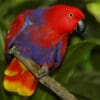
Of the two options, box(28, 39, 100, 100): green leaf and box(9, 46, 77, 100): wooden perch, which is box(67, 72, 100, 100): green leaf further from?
box(9, 46, 77, 100): wooden perch

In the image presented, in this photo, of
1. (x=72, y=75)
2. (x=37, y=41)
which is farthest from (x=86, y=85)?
(x=37, y=41)

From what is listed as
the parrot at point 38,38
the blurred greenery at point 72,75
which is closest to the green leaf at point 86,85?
the blurred greenery at point 72,75

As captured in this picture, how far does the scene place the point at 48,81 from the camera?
3.07ft

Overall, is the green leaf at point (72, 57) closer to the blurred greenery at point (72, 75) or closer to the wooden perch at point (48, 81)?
the blurred greenery at point (72, 75)

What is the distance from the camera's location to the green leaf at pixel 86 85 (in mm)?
1146

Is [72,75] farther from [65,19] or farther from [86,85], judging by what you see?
[65,19]

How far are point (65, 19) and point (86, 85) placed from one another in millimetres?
244

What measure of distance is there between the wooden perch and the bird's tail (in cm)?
4

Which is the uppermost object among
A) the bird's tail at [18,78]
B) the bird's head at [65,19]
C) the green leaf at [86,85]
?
the bird's head at [65,19]

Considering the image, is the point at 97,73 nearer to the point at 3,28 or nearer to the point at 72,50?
the point at 72,50

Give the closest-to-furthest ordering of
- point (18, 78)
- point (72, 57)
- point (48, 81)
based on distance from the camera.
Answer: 1. point (48, 81)
2. point (18, 78)
3. point (72, 57)

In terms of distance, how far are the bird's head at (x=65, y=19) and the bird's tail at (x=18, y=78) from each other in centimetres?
16

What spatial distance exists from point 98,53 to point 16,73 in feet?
1.71

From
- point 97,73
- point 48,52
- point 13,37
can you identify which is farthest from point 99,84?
point 13,37
